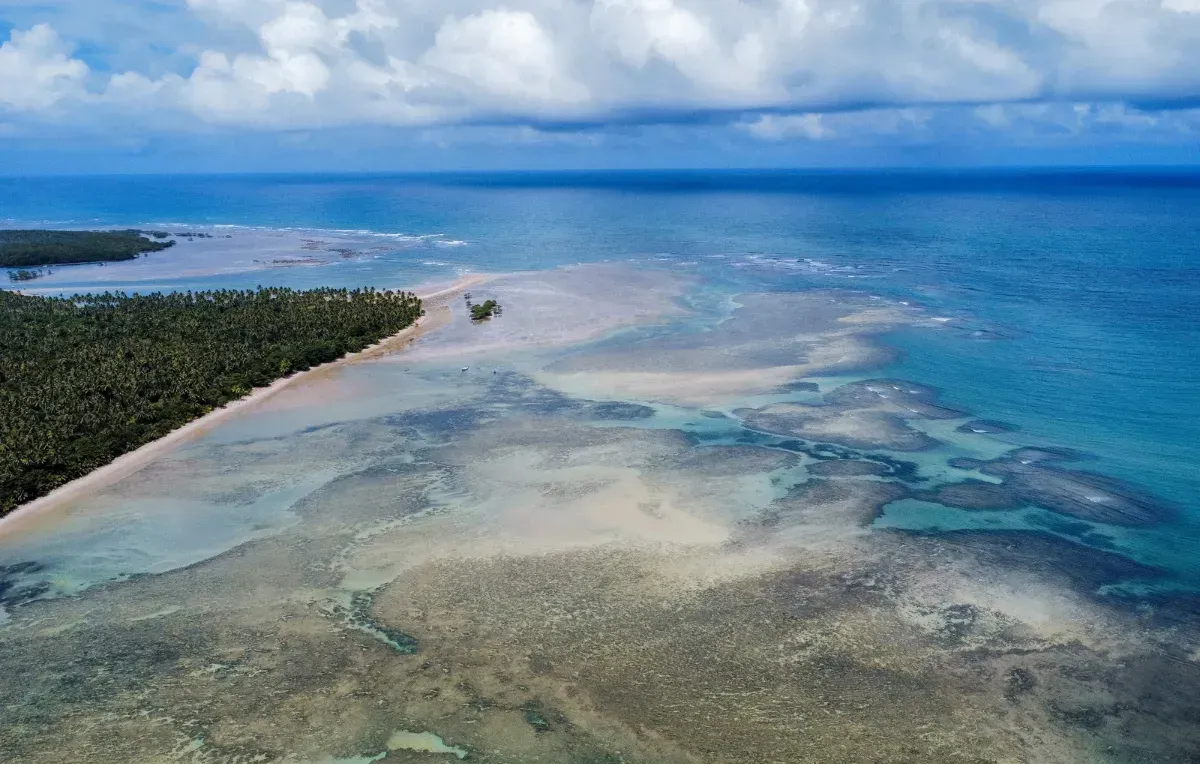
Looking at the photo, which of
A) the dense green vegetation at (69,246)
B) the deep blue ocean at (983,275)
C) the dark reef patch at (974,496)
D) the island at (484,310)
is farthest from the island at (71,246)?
the dark reef patch at (974,496)

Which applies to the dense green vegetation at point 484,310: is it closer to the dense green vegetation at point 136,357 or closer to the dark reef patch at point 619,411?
the dense green vegetation at point 136,357

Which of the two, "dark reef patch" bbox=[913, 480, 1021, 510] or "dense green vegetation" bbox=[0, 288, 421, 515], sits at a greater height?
"dense green vegetation" bbox=[0, 288, 421, 515]

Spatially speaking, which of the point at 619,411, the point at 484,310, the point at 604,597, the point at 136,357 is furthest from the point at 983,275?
the point at 136,357

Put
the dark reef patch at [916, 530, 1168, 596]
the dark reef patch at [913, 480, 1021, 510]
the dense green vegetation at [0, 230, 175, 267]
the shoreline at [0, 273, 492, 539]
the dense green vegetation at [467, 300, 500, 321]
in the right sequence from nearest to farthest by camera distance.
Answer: the dark reef patch at [916, 530, 1168, 596] → the dark reef patch at [913, 480, 1021, 510] → the shoreline at [0, 273, 492, 539] → the dense green vegetation at [467, 300, 500, 321] → the dense green vegetation at [0, 230, 175, 267]

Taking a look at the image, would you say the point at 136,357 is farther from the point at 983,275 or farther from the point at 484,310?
the point at 983,275

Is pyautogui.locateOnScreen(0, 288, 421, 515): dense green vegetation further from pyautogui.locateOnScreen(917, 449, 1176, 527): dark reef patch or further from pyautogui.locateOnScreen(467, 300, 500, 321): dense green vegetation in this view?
pyautogui.locateOnScreen(917, 449, 1176, 527): dark reef patch

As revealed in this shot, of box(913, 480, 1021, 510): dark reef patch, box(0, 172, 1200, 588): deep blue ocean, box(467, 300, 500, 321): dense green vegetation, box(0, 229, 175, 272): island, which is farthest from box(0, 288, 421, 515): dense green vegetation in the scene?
box(913, 480, 1021, 510): dark reef patch
